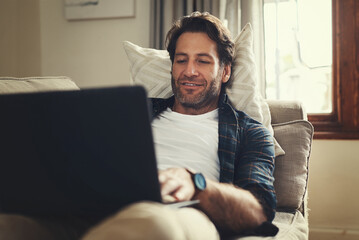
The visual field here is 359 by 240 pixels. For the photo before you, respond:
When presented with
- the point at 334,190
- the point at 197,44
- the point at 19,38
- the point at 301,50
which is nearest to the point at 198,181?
the point at 197,44

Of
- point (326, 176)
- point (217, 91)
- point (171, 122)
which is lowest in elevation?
point (326, 176)

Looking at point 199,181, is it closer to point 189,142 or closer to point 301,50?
point 189,142

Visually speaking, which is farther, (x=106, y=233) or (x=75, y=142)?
(x=75, y=142)

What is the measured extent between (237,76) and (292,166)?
397mm

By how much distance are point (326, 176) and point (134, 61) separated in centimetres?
126

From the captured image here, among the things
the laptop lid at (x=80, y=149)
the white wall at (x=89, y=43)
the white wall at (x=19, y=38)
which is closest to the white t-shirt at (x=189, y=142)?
the laptop lid at (x=80, y=149)

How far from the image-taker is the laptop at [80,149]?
2.00ft

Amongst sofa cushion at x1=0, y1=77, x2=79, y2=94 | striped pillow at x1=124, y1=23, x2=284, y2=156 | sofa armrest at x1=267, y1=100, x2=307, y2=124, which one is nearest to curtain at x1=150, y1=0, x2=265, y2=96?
sofa armrest at x1=267, y1=100, x2=307, y2=124

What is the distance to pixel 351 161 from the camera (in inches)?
83.0

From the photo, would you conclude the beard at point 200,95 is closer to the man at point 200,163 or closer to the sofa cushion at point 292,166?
the man at point 200,163

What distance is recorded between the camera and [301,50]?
2.29 meters

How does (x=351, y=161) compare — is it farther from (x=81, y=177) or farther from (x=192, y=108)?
(x=81, y=177)

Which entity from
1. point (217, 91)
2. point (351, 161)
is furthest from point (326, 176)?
point (217, 91)

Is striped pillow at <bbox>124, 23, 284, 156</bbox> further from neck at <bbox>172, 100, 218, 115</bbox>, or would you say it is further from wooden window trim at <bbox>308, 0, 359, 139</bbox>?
wooden window trim at <bbox>308, 0, 359, 139</bbox>
